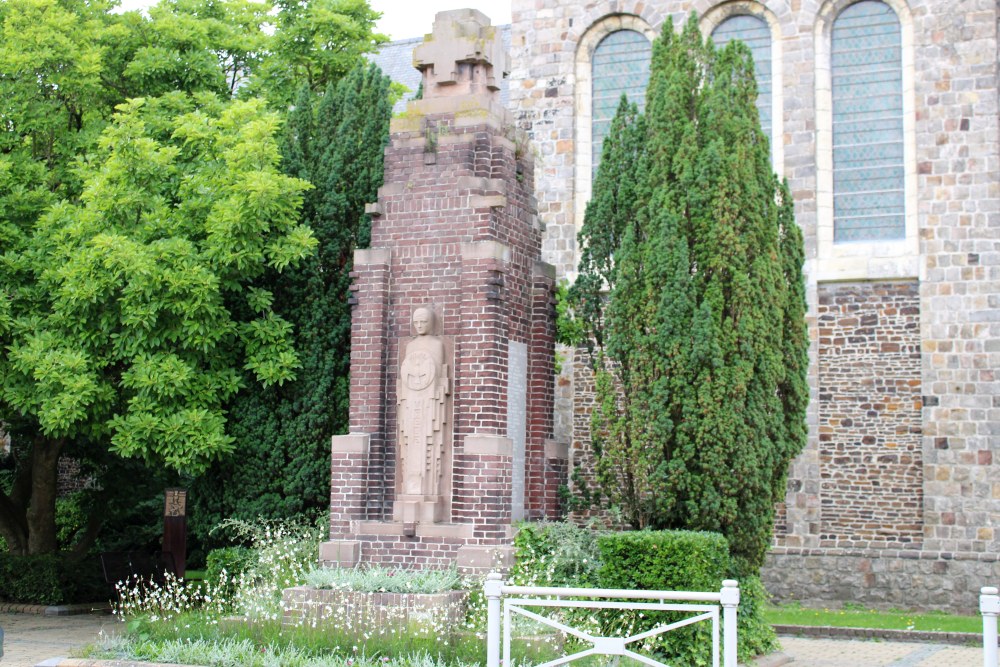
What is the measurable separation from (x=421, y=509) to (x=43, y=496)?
7804 millimetres

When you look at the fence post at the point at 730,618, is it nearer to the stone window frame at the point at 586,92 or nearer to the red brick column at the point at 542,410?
the red brick column at the point at 542,410

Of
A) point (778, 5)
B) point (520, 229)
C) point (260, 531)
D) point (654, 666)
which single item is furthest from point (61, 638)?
point (778, 5)

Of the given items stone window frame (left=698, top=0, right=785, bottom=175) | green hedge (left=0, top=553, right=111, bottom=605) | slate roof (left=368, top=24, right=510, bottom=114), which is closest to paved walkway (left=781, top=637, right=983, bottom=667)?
stone window frame (left=698, top=0, right=785, bottom=175)

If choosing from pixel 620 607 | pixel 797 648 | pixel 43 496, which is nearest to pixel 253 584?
pixel 43 496

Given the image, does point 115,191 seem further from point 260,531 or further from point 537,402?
point 537,402

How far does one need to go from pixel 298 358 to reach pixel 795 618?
7.69 metres

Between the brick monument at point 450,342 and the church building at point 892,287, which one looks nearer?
the brick monument at point 450,342

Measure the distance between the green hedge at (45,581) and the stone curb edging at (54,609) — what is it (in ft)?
0.68

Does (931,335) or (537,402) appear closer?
(537,402)

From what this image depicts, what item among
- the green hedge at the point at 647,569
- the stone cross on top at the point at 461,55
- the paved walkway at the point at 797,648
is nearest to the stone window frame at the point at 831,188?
the paved walkway at the point at 797,648

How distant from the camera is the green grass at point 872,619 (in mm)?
15922

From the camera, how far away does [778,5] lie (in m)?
19.7

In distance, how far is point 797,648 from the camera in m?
14.2

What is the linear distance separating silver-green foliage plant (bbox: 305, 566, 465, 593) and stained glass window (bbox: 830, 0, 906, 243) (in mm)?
10351
